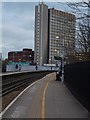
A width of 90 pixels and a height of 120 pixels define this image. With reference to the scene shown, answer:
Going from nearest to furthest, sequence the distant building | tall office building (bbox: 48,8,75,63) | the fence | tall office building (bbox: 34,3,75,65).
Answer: the fence, tall office building (bbox: 48,8,75,63), tall office building (bbox: 34,3,75,65), the distant building

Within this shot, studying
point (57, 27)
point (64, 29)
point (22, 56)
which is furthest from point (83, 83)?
point (22, 56)

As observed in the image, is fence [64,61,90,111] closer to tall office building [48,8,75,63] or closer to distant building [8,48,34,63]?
tall office building [48,8,75,63]

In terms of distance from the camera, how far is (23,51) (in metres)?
173

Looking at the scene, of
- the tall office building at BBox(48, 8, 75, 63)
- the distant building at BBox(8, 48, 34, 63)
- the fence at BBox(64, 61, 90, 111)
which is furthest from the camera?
the distant building at BBox(8, 48, 34, 63)

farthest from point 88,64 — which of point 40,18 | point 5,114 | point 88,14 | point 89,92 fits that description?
point 40,18

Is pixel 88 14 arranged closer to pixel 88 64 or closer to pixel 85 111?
pixel 88 64

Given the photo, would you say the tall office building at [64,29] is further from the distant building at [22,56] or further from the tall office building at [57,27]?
the distant building at [22,56]

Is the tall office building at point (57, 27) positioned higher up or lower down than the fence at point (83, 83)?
higher up

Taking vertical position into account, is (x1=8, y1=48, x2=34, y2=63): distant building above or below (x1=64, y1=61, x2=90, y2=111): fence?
above

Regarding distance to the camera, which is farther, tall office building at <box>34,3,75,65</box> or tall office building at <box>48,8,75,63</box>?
tall office building at <box>34,3,75,65</box>

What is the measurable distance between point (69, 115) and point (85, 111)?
1.39 metres

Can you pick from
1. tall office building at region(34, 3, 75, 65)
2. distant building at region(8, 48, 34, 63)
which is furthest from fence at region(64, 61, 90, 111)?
distant building at region(8, 48, 34, 63)

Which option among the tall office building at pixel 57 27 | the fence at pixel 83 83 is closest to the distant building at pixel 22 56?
the tall office building at pixel 57 27

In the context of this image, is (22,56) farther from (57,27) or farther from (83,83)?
(83,83)
